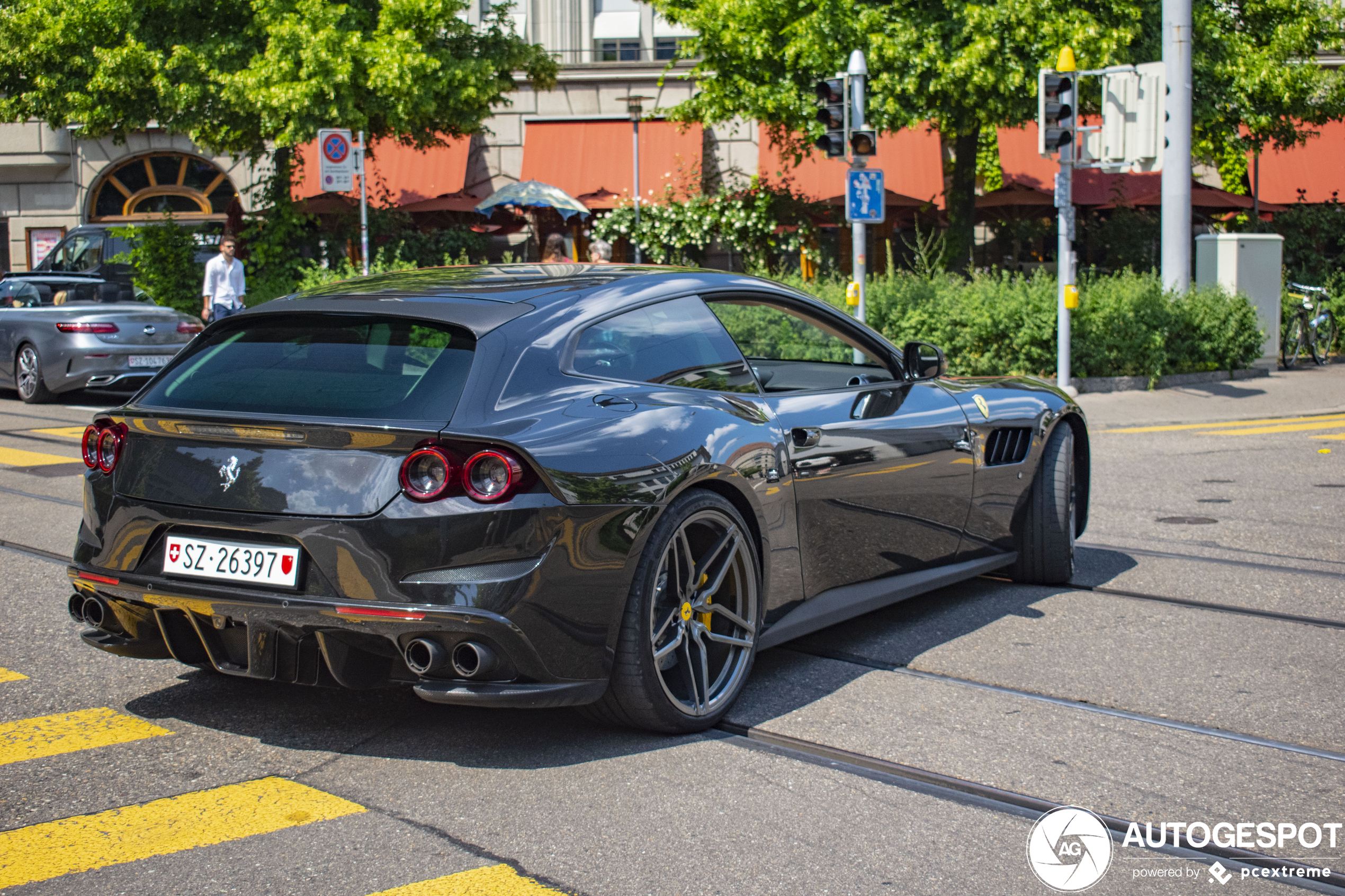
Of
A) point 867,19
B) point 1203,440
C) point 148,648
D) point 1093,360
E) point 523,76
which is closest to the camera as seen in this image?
point 148,648

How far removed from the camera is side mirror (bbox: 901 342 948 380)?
531 cm

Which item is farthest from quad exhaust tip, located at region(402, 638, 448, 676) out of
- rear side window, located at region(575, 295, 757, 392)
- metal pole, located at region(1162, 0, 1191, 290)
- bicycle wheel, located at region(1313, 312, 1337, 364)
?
bicycle wheel, located at region(1313, 312, 1337, 364)

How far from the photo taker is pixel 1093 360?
15.3 metres

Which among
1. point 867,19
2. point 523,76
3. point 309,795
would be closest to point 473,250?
point 523,76

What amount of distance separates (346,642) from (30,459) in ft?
26.5

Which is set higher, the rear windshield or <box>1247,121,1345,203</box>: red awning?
<box>1247,121,1345,203</box>: red awning

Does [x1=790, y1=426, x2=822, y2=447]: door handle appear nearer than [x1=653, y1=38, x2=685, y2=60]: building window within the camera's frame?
Yes

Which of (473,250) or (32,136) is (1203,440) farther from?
(32,136)

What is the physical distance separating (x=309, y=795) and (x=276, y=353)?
1312 millimetres

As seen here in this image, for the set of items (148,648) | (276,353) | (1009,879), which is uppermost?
(276,353)

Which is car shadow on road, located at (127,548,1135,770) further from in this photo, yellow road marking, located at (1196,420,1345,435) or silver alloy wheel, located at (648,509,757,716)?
yellow road marking, located at (1196,420,1345,435)

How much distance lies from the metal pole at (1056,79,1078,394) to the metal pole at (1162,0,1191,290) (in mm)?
3144

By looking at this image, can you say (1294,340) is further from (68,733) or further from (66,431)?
(68,733)

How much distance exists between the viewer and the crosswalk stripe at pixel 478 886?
2.93m
